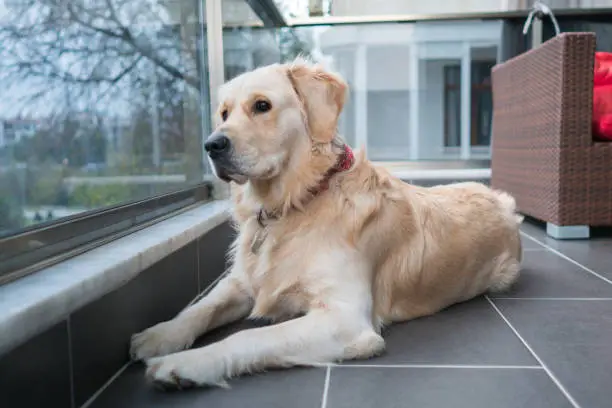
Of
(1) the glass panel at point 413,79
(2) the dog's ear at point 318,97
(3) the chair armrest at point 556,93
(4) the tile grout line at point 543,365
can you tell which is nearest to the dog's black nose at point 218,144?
(2) the dog's ear at point 318,97

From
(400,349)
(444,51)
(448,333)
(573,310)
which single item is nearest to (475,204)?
(573,310)

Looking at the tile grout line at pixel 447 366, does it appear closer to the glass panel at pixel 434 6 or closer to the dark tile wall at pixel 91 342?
the dark tile wall at pixel 91 342

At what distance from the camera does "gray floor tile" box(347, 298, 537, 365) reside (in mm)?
1438

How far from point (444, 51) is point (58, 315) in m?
4.71

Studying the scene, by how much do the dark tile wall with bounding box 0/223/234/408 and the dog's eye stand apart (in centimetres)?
A: 52

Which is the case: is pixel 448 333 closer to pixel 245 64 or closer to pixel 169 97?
pixel 169 97

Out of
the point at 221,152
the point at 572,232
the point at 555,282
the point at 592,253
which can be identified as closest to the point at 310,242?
the point at 221,152

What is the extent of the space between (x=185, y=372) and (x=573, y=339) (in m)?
1.04

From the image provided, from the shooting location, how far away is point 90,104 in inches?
62.0

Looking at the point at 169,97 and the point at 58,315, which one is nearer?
the point at 58,315

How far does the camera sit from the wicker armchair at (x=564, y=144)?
2.86 meters

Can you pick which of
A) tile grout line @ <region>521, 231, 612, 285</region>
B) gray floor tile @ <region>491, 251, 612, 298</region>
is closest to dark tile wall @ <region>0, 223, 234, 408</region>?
gray floor tile @ <region>491, 251, 612, 298</region>

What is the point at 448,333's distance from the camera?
1654 millimetres

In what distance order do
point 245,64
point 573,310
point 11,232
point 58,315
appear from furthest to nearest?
point 245,64 < point 573,310 < point 11,232 < point 58,315
